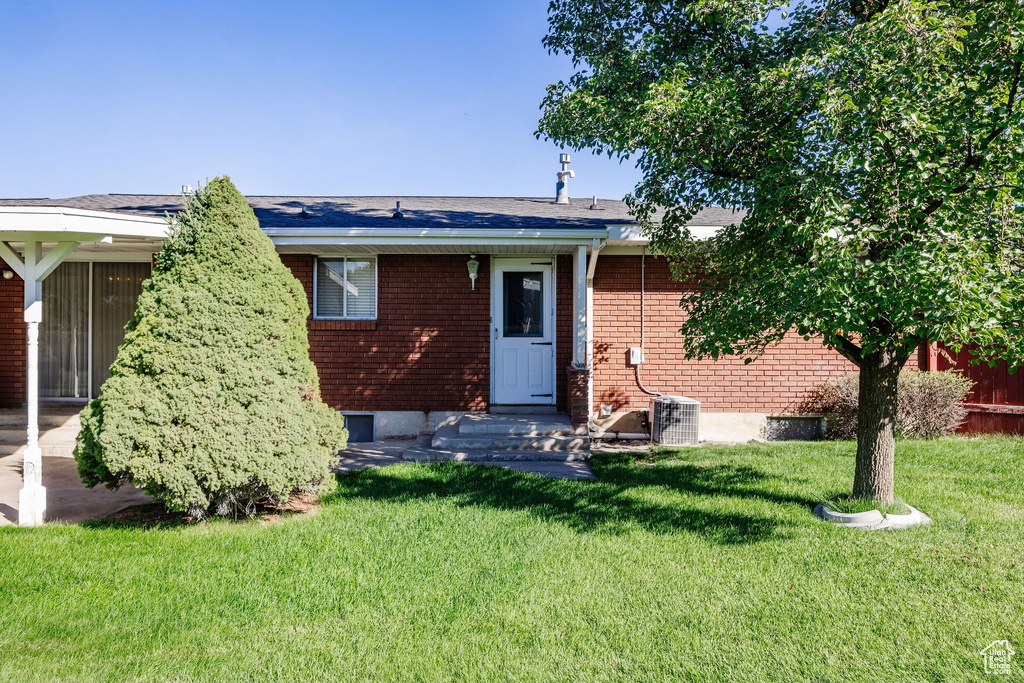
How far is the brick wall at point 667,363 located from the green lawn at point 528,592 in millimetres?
3296

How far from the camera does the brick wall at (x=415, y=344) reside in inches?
338

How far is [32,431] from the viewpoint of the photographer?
4730mm

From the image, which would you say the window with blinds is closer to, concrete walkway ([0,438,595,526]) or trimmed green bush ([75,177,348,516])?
concrete walkway ([0,438,595,526])

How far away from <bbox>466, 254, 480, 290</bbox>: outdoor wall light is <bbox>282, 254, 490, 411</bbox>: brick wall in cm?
11

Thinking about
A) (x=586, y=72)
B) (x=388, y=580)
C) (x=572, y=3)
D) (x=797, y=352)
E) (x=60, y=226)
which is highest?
(x=572, y=3)

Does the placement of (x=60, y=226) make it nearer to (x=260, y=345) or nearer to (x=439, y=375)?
(x=260, y=345)

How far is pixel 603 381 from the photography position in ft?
28.7

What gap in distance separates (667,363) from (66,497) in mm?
7572

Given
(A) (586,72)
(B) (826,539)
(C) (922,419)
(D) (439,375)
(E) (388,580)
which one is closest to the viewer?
(E) (388,580)

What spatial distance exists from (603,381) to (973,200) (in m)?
5.53

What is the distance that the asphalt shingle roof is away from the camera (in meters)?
8.02

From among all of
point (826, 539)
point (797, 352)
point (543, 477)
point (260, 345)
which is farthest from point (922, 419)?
point (260, 345)

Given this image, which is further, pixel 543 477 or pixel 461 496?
pixel 543 477

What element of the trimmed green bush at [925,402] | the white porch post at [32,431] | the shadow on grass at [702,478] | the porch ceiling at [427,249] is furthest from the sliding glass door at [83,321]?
the trimmed green bush at [925,402]
